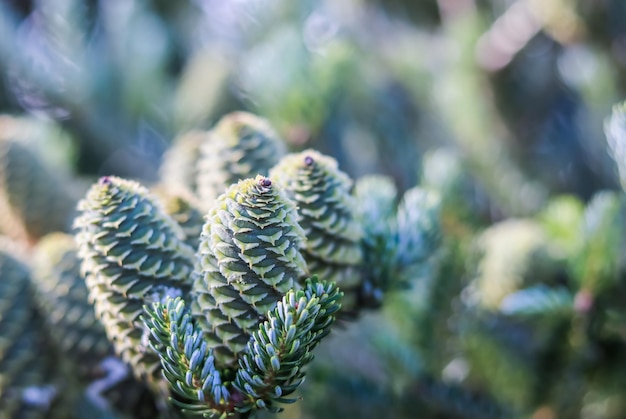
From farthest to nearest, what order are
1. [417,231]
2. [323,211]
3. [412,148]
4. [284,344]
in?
1. [412,148]
2. [417,231]
3. [323,211]
4. [284,344]

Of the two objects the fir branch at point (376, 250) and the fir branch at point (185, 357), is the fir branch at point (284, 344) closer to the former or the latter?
the fir branch at point (185, 357)

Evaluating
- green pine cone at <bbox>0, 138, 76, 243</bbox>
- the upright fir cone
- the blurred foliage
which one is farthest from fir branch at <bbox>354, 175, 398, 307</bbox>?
A: green pine cone at <bbox>0, 138, 76, 243</bbox>

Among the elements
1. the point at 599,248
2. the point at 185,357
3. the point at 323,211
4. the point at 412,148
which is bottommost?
the point at 185,357

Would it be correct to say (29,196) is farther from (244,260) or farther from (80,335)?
(244,260)

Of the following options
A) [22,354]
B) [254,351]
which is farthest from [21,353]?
[254,351]

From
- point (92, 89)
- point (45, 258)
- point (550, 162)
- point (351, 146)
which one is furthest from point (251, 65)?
point (550, 162)

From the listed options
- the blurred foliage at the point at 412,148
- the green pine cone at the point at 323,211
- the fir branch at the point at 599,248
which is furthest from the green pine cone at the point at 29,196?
the fir branch at the point at 599,248

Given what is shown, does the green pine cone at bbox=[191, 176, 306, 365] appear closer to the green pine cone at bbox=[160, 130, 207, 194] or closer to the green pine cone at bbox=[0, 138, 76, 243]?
the green pine cone at bbox=[160, 130, 207, 194]

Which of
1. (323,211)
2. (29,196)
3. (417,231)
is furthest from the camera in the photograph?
(29,196)
